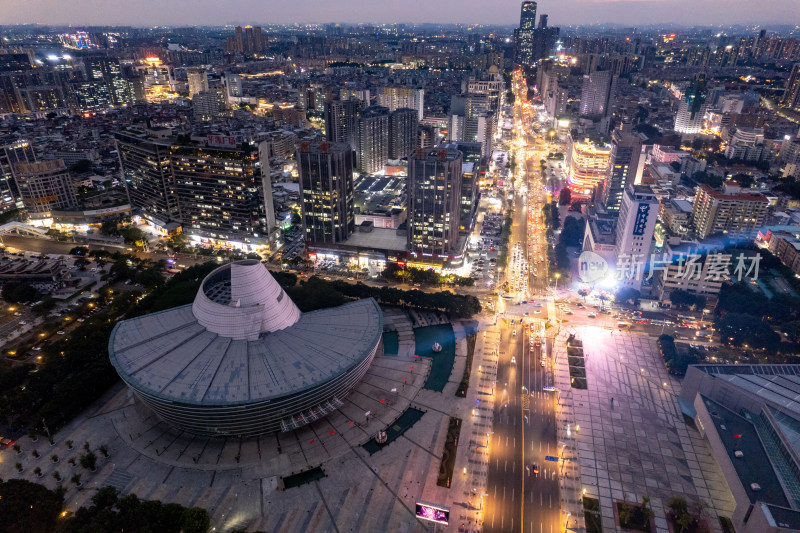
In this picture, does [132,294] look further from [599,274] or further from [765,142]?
[765,142]

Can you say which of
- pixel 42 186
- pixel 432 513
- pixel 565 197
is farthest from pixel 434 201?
pixel 42 186

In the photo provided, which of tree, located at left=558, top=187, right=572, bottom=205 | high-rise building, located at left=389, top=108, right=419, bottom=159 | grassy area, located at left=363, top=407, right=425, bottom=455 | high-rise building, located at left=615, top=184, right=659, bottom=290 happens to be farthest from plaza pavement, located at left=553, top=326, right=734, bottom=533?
high-rise building, located at left=389, top=108, right=419, bottom=159

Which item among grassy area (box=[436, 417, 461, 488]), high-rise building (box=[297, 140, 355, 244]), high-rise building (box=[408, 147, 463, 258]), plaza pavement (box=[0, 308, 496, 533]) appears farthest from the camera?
high-rise building (box=[297, 140, 355, 244])

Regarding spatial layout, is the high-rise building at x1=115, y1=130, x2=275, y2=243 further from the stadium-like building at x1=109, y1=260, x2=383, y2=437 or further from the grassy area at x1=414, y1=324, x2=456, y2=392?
the grassy area at x1=414, y1=324, x2=456, y2=392

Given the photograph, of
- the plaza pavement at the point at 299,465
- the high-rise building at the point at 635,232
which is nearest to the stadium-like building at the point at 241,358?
the plaza pavement at the point at 299,465

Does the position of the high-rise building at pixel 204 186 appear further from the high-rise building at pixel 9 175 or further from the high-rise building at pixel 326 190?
the high-rise building at pixel 9 175

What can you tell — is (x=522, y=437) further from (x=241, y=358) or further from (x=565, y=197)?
(x=565, y=197)
